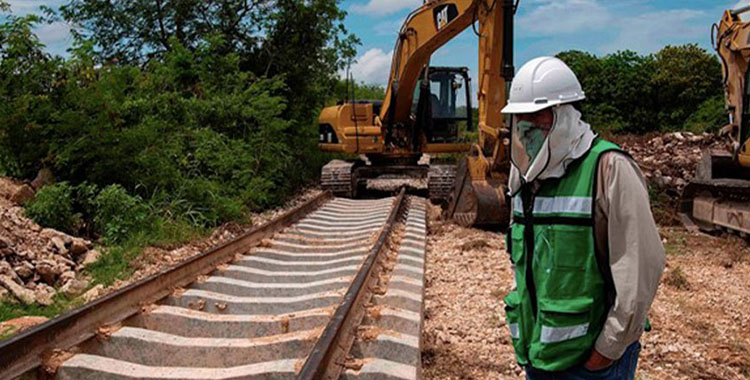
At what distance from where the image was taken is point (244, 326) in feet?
15.5

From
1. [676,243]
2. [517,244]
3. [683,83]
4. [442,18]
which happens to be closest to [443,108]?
[442,18]

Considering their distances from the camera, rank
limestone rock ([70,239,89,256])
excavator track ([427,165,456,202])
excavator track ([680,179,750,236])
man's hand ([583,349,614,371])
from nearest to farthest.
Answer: man's hand ([583,349,614,371])
limestone rock ([70,239,89,256])
excavator track ([680,179,750,236])
excavator track ([427,165,456,202])

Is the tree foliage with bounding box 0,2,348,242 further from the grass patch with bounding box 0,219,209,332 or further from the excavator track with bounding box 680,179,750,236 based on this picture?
the excavator track with bounding box 680,179,750,236

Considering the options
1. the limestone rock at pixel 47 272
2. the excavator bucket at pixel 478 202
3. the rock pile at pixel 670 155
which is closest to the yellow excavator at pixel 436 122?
the excavator bucket at pixel 478 202

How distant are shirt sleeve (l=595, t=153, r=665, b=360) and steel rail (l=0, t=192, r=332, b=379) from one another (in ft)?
10.5

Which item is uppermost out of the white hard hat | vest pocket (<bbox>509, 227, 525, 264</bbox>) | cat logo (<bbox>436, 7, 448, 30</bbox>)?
cat logo (<bbox>436, 7, 448, 30</bbox>)

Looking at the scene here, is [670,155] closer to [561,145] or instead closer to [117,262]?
[117,262]

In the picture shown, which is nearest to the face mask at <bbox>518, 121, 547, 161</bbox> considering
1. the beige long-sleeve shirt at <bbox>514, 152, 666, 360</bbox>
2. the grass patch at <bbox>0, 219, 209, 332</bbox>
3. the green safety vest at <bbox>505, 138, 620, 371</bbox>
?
the green safety vest at <bbox>505, 138, 620, 371</bbox>

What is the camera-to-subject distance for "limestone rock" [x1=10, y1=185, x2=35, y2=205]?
8.45m

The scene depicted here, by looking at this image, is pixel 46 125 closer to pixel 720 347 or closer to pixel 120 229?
pixel 120 229

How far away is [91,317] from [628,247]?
3.61 metres

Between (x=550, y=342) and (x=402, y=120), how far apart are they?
11963 mm

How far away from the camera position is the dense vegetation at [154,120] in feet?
29.0

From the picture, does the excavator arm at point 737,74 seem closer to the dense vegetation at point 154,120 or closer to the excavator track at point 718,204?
the excavator track at point 718,204
